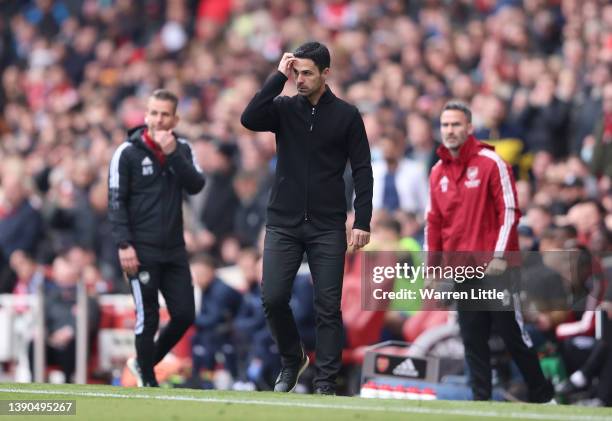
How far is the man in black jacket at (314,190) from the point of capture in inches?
365

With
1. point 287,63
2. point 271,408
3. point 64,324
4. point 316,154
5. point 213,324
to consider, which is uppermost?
point 287,63

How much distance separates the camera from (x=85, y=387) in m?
9.66

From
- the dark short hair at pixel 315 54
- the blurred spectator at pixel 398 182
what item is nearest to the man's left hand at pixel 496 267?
the dark short hair at pixel 315 54

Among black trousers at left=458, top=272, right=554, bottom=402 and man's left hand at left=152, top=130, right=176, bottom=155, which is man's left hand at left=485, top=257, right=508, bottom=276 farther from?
man's left hand at left=152, top=130, right=176, bottom=155

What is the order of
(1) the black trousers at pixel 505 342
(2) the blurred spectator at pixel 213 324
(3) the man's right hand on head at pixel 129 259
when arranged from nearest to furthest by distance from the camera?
(1) the black trousers at pixel 505 342
(3) the man's right hand on head at pixel 129 259
(2) the blurred spectator at pixel 213 324

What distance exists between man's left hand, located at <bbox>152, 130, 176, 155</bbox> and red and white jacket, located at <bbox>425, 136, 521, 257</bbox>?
191cm

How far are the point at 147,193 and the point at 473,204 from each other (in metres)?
2.37

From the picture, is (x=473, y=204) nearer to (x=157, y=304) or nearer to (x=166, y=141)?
(x=166, y=141)

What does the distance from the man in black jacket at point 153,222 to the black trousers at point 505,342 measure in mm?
2040

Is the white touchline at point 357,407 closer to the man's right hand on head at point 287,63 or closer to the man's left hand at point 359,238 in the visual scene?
the man's left hand at point 359,238

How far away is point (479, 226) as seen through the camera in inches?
407

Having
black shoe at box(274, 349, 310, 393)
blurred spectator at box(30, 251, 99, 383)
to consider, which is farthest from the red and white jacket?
blurred spectator at box(30, 251, 99, 383)

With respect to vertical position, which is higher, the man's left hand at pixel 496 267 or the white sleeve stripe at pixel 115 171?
the white sleeve stripe at pixel 115 171

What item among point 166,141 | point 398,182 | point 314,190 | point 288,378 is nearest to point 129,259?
point 166,141
